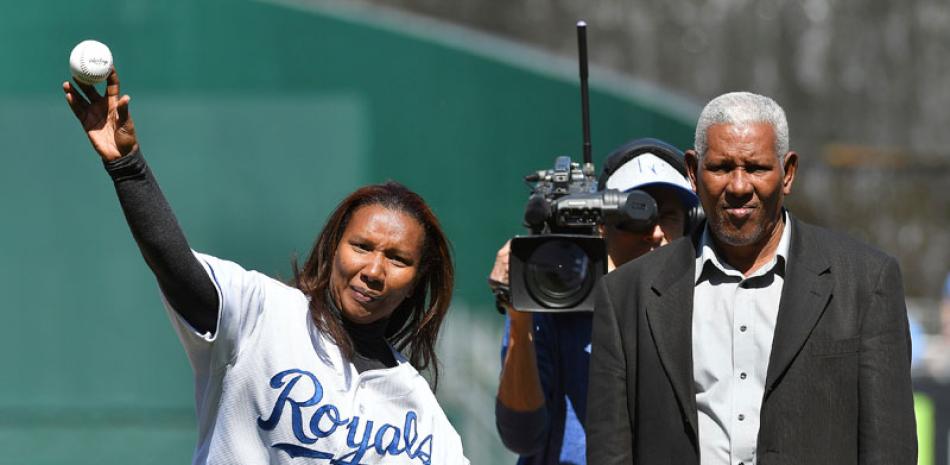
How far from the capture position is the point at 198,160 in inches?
294

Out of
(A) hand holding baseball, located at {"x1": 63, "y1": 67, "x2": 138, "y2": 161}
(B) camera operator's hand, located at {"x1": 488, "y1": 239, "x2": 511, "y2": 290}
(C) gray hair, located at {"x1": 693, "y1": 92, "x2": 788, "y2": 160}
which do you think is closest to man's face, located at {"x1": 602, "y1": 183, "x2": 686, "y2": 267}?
(B) camera operator's hand, located at {"x1": 488, "y1": 239, "x2": 511, "y2": 290}

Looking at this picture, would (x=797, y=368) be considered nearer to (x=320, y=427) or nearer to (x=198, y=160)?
(x=320, y=427)

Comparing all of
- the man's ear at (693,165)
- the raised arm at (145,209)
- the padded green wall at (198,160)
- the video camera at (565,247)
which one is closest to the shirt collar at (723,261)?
the man's ear at (693,165)

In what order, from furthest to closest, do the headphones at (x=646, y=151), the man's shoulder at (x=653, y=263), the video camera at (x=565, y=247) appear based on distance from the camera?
the headphones at (x=646, y=151) < the video camera at (x=565, y=247) < the man's shoulder at (x=653, y=263)

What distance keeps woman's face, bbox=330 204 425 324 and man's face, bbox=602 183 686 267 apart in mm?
754

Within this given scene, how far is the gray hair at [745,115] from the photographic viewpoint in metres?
2.94

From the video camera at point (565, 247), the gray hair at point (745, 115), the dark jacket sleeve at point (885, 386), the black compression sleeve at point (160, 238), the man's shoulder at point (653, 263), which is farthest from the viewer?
the video camera at point (565, 247)

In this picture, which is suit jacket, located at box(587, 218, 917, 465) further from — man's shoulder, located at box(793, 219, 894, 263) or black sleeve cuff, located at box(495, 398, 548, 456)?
black sleeve cuff, located at box(495, 398, 548, 456)

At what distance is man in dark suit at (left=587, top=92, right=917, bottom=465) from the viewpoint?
2848 mm

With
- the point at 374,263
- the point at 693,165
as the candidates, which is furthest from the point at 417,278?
the point at 693,165

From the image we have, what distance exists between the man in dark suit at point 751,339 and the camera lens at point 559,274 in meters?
0.44

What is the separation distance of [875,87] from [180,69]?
329 inches

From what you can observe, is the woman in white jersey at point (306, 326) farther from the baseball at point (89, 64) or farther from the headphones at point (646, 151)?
the headphones at point (646, 151)

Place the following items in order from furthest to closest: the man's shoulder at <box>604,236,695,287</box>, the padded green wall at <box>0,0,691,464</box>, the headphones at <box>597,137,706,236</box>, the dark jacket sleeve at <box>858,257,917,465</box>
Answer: the padded green wall at <box>0,0,691,464</box> → the headphones at <box>597,137,706,236</box> → the man's shoulder at <box>604,236,695,287</box> → the dark jacket sleeve at <box>858,257,917,465</box>
